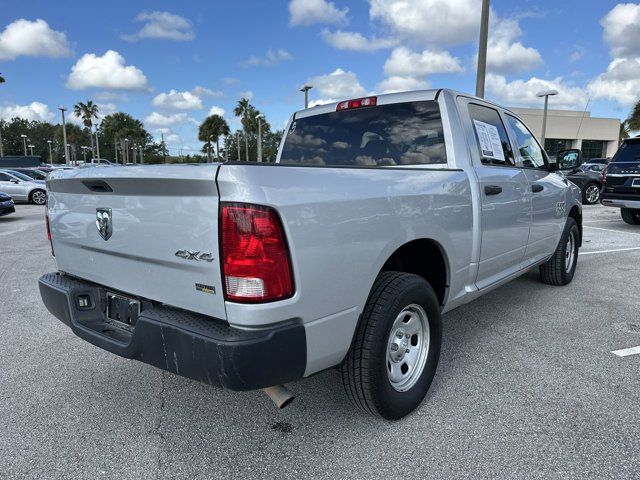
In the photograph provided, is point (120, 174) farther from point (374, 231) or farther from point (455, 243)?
point (455, 243)

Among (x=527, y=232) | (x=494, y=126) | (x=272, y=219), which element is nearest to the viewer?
(x=272, y=219)

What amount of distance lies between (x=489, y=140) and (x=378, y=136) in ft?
2.90

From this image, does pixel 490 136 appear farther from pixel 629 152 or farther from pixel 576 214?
pixel 629 152

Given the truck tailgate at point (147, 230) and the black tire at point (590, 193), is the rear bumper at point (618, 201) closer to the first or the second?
the black tire at point (590, 193)

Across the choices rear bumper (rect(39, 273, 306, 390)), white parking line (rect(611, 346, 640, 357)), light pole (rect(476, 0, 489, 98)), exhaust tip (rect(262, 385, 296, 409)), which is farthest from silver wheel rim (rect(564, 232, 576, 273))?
light pole (rect(476, 0, 489, 98))

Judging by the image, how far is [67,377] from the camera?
3162 mm

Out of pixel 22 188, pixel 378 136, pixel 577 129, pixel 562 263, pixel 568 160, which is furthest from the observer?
pixel 577 129

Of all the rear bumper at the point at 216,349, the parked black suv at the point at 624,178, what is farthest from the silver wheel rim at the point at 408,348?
the parked black suv at the point at 624,178

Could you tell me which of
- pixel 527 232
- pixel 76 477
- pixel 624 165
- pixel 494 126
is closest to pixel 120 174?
pixel 76 477

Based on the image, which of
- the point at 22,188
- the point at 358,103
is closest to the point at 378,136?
the point at 358,103

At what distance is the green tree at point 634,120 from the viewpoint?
3356 centimetres

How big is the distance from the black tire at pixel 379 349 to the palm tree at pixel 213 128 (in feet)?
216

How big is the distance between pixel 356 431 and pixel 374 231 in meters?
1.11

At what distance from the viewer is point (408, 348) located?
272 cm
